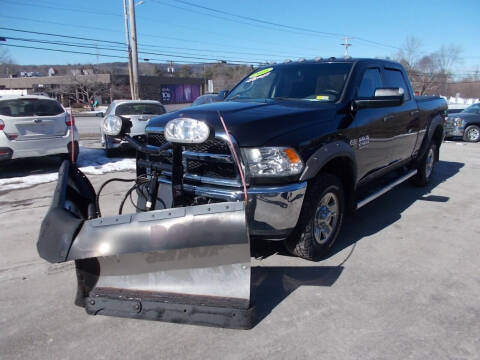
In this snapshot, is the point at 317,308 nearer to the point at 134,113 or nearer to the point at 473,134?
the point at 134,113

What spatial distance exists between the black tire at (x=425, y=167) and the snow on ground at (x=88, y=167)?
19.1 feet

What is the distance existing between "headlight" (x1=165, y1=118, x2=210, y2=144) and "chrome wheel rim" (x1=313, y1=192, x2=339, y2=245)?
4.75ft

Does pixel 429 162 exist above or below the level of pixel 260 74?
below

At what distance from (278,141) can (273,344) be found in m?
1.49

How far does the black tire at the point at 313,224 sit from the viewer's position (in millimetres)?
3387

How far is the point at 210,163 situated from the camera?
328 centimetres

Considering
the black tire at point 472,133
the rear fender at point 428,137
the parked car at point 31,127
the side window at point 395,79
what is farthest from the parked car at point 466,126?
the parked car at point 31,127

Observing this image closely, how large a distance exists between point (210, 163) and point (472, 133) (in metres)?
14.2

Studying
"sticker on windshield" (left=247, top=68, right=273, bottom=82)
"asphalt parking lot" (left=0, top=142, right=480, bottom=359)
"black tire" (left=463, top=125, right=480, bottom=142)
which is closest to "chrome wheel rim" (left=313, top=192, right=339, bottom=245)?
"asphalt parking lot" (left=0, top=142, right=480, bottom=359)

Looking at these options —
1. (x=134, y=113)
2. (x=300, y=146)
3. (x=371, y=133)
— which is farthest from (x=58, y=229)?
(x=134, y=113)

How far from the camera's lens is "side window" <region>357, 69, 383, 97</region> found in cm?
443

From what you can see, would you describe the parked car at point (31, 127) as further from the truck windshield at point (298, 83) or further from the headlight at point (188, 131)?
the headlight at point (188, 131)

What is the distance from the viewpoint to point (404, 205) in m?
5.83

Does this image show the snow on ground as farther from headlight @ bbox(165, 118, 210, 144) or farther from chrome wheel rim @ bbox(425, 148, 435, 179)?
chrome wheel rim @ bbox(425, 148, 435, 179)
